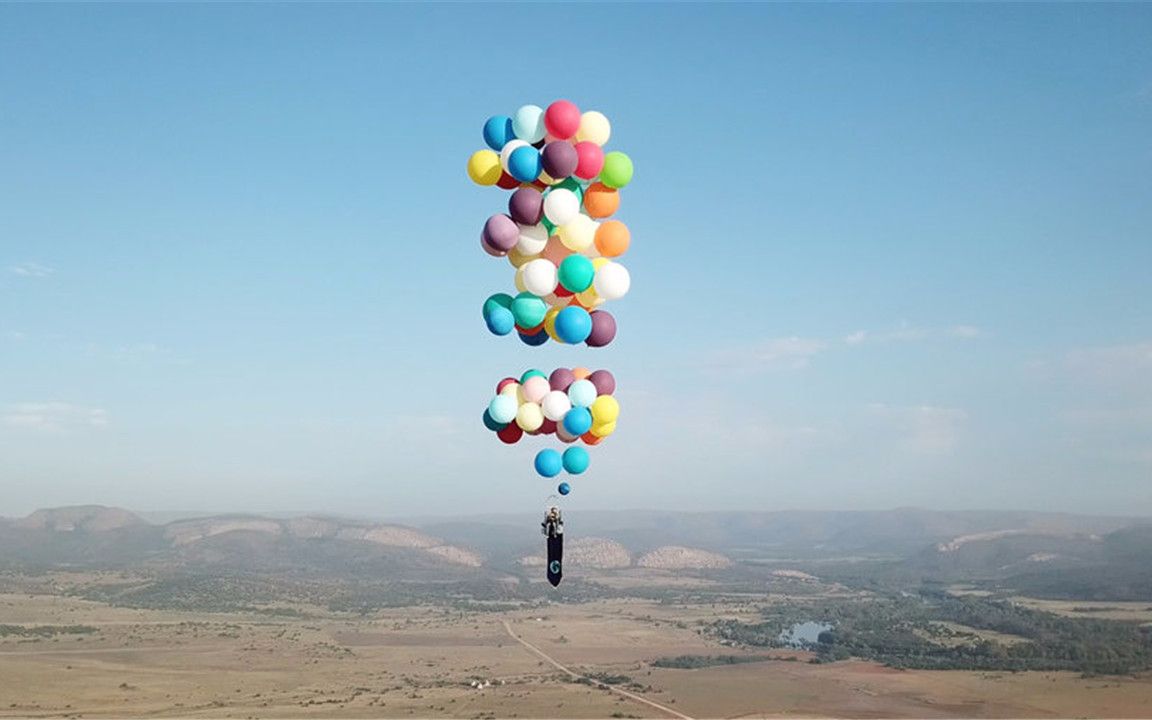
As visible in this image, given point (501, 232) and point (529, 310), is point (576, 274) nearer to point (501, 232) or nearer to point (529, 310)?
point (529, 310)

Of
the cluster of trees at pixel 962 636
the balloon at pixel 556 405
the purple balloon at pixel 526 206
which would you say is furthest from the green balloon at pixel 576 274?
the cluster of trees at pixel 962 636

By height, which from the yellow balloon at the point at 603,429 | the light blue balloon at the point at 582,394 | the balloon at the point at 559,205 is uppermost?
the balloon at the point at 559,205

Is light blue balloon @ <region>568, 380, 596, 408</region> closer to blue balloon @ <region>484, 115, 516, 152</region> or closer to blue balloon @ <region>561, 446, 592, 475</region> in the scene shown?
blue balloon @ <region>561, 446, 592, 475</region>

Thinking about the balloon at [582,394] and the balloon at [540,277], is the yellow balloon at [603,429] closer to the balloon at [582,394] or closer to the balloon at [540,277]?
the balloon at [582,394]

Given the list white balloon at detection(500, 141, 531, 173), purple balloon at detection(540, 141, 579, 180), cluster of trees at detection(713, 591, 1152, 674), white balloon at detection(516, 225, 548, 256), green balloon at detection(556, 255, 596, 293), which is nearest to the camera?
purple balloon at detection(540, 141, 579, 180)

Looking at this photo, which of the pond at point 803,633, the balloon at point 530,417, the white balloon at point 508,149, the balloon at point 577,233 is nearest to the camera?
the white balloon at point 508,149

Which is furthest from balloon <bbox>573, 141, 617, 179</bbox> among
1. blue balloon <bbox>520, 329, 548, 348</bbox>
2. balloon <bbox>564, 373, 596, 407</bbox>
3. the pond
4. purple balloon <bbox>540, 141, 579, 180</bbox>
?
the pond
